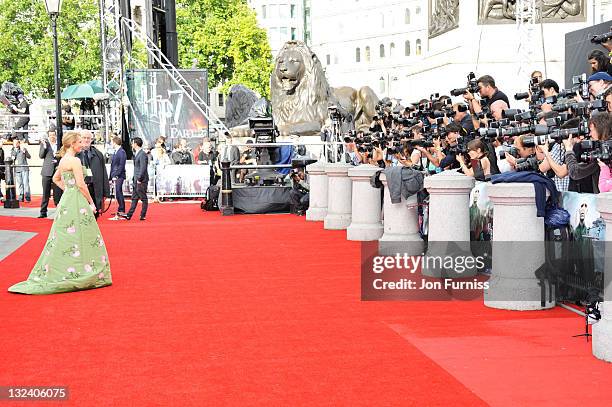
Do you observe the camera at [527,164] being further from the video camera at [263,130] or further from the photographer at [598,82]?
the video camera at [263,130]

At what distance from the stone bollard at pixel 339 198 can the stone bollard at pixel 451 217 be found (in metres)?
7.44

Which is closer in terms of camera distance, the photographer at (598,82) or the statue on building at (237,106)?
the photographer at (598,82)

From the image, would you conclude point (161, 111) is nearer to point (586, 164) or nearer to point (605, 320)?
point (586, 164)

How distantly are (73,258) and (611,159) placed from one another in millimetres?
6440

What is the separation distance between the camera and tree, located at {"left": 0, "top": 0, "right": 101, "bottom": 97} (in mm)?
73188

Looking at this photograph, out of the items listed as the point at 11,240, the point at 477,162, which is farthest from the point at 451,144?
the point at 11,240

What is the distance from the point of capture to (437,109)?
14.5m

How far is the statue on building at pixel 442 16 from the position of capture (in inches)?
1149

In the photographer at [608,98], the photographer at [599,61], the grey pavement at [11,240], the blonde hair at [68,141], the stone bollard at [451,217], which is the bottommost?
the grey pavement at [11,240]

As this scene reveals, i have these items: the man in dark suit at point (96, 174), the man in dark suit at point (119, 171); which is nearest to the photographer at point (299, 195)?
the man in dark suit at point (119, 171)

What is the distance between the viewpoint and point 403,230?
13.7m

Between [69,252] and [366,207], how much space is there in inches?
241

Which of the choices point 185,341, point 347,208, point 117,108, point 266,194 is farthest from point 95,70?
point 185,341

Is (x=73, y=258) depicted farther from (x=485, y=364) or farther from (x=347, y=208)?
(x=347, y=208)
